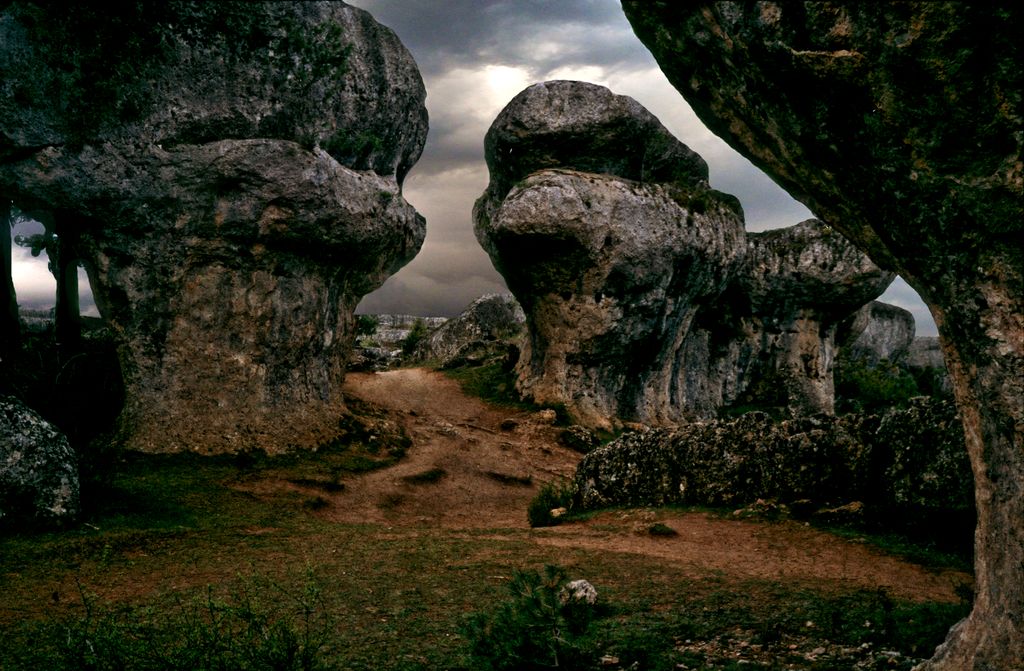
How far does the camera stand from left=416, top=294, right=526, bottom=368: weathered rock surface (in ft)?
141

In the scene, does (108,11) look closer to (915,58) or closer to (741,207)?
(915,58)

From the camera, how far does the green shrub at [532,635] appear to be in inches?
188

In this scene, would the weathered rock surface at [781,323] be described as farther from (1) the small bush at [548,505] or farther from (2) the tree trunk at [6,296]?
(2) the tree trunk at [6,296]

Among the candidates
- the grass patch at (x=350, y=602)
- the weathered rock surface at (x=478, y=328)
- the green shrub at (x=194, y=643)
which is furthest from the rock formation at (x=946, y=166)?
the weathered rock surface at (x=478, y=328)

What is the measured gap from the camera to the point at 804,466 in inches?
477

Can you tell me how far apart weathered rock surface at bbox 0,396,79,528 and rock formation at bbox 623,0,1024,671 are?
449 inches

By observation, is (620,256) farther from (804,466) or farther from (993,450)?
(993,450)

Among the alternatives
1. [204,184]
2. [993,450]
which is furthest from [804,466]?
[204,184]

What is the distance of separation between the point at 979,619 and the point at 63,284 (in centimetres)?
2185

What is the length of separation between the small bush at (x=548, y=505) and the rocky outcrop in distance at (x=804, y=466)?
1.32ft

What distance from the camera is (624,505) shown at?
14.1 meters

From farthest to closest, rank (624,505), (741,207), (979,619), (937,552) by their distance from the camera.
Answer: (741,207) < (624,505) < (937,552) < (979,619)

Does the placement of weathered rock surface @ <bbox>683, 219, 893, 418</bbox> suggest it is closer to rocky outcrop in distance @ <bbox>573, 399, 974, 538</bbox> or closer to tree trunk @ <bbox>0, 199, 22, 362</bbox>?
rocky outcrop in distance @ <bbox>573, 399, 974, 538</bbox>

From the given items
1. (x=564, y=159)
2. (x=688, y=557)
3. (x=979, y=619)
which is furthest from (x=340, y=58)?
(x=979, y=619)
